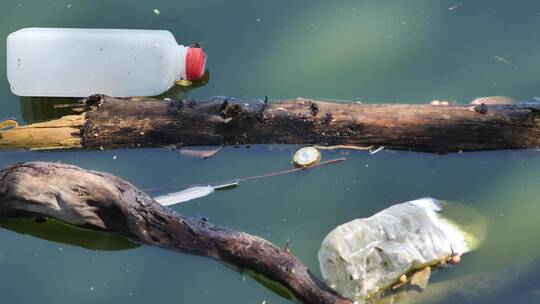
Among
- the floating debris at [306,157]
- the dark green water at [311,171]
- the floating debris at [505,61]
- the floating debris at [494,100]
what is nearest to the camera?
the dark green water at [311,171]

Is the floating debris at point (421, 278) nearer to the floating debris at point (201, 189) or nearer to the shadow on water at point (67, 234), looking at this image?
the floating debris at point (201, 189)

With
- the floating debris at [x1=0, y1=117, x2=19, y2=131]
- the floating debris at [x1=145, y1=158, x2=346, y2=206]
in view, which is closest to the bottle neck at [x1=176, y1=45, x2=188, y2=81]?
the floating debris at [x1=145, y1=158, x2=346, y2=206]

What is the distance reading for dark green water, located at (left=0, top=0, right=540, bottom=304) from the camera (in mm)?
2205

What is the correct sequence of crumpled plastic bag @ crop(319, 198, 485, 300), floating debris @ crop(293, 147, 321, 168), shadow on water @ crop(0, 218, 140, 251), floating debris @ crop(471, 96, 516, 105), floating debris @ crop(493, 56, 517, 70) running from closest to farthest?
crumpled plastic bag @ crop(319, 198, 485, 300) → shadow on water @ crop(0, 218, 140, 251) → floating debris @ crop(293, 147, 321, 168) → floating debris @ crop(471, 96, 516, 105) → floating debris @ crop(493, 56, 517, 70)

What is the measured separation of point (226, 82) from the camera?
274cm

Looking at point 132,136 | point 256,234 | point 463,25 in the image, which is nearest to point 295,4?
point 463,25

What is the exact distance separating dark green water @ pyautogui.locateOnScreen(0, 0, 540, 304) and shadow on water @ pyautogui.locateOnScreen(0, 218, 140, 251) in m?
0.02

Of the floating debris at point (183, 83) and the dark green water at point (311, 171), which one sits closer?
the dark green water at point (311, 171)

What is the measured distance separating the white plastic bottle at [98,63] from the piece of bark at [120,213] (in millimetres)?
436

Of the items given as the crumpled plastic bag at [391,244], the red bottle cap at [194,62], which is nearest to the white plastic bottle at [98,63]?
the red bottle cap at [194,62]

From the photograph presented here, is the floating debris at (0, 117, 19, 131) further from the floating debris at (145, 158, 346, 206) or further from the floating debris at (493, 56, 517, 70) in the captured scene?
the floating debris at (493, 56, 517, 70)

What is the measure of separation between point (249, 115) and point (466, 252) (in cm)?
71

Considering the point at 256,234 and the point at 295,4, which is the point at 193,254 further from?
the point at 295,4

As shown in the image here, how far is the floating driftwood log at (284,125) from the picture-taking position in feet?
7.81
